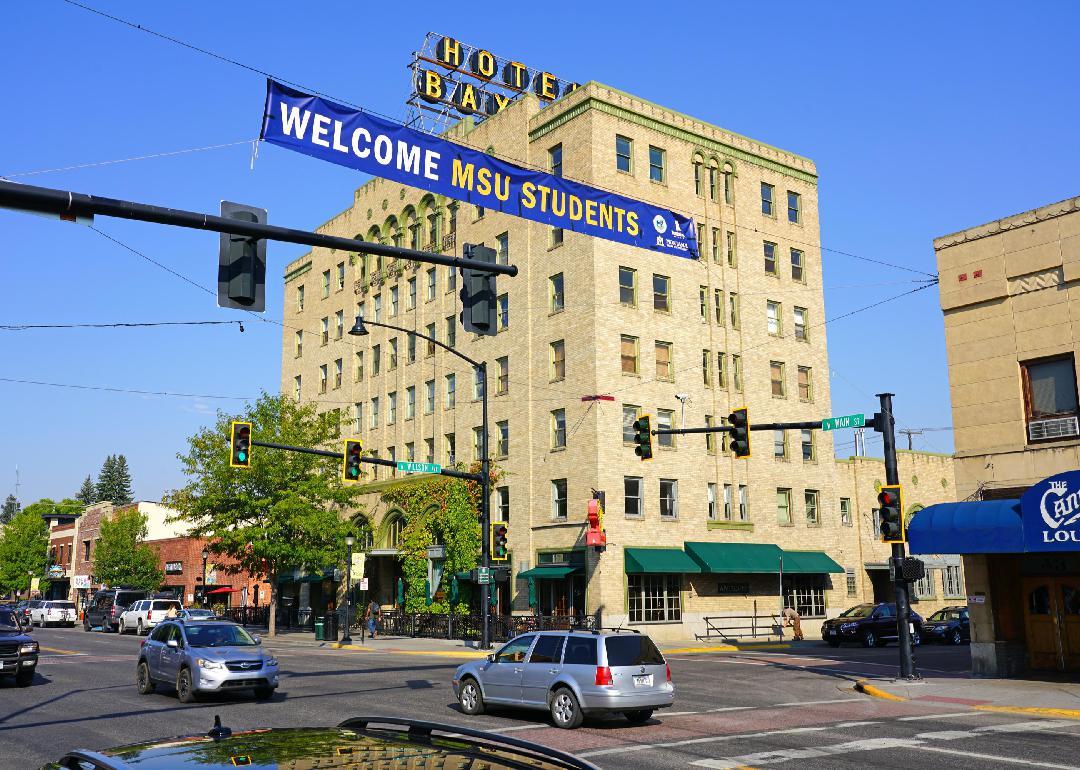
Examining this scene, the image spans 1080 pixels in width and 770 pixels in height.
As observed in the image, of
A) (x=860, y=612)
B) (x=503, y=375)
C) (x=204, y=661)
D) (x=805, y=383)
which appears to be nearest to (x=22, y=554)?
(x=503, y=375)

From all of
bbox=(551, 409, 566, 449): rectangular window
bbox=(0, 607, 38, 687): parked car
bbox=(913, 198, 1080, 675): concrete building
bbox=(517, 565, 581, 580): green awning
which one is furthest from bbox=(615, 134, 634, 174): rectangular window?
bbox=(0, 607, 38, 687): parked car

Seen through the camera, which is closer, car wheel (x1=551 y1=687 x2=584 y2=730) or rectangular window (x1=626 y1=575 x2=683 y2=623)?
car wheel (x1=551 y1=687 x2=584 y2=730)

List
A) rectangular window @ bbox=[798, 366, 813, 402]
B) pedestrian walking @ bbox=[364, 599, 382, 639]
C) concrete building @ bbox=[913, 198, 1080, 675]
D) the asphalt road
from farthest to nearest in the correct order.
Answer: rectangular window @ bbox=[798, 366, 813, 402]
pedestrian walking @ bbox=[364, 599, 382, 639]
concrete building @ bbox=[913, 198, 1080, 675]
the asphalt road

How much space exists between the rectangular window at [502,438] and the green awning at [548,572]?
602 centimetres

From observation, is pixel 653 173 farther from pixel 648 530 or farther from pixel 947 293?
pixel 947 293

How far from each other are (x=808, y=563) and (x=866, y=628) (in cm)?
918

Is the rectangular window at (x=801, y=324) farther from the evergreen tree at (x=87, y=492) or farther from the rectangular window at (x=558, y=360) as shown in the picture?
the evergreen tree at (x=87, y=492)

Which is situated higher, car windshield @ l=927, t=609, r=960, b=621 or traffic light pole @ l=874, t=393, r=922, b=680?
traffic light pole @ l=874, t=393, r=922, b=680

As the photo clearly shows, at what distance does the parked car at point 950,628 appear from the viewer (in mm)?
41938

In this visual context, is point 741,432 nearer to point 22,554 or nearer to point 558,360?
point 558,360

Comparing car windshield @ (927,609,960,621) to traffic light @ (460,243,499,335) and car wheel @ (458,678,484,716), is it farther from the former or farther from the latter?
traffic light @ (460,243,499,335)

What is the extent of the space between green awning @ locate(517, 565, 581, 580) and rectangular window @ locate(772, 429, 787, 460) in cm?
1350

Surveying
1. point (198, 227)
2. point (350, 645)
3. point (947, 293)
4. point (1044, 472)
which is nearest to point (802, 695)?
point (1044, 472)

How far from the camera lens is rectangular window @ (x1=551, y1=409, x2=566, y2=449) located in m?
44.2
